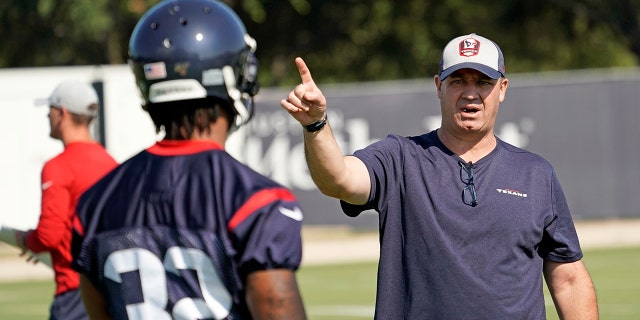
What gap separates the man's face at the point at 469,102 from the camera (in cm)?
527

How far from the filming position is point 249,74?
3.77m

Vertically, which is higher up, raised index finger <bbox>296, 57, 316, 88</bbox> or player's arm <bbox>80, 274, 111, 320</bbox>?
raised index finger <bbox>296, 57, 316, 88</bbox>

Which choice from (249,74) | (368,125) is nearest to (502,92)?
(249,74)

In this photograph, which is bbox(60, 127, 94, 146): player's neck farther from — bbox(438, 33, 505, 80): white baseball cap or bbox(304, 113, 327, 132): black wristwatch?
bbox(304, 113, 327, 132): black wristwatch

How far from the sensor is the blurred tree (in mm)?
29000

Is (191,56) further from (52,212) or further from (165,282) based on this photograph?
(52,212)

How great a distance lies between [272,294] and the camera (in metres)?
3.35

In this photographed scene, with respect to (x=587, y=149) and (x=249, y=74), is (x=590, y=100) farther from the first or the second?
(x=249, y=74)

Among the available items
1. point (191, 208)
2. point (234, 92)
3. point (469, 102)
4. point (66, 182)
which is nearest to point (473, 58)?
point (469, 102)

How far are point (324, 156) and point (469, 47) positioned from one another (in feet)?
3.08

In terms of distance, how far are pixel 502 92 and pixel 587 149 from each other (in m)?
16.5

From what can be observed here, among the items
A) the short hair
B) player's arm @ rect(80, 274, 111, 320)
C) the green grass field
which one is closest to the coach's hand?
the short hair

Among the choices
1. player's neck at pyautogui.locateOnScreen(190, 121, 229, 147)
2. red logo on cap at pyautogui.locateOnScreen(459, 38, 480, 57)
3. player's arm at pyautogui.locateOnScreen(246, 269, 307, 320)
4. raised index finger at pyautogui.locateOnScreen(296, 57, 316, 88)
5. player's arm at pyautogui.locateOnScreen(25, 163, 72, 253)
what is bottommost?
player's arm at pyautogui.locateOnScreen(25, 163, 72, 253)

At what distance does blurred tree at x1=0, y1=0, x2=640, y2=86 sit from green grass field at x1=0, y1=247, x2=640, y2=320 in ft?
37.1
